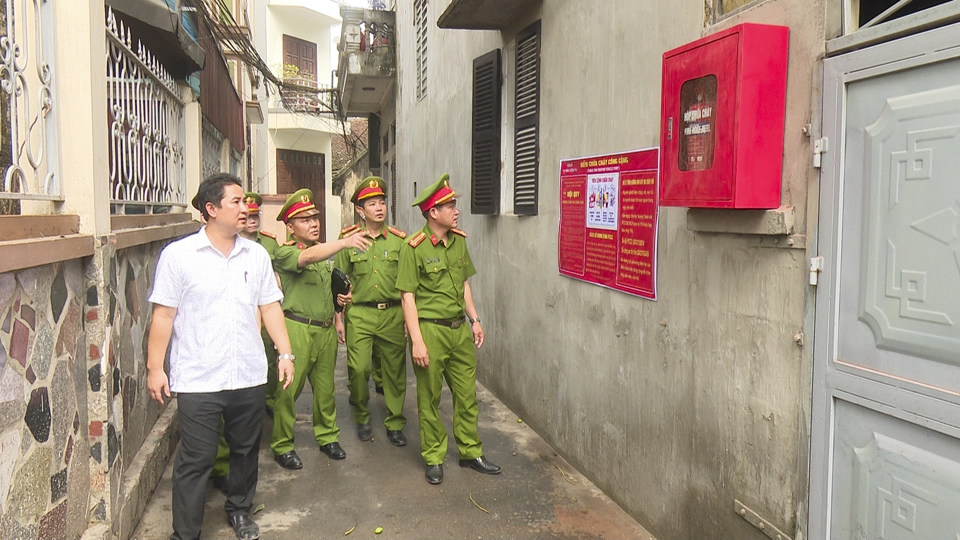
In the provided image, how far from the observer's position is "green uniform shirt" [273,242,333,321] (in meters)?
4.81

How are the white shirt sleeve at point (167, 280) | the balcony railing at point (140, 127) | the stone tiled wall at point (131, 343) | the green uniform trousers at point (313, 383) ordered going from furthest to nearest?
the green uniform trousers at point (313, 383)
the balcony railing at point (140, 127)
the stone tiled wall at point (131, 343)
the white shirt sleeve at point (167, 280)

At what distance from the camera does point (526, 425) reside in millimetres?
5633

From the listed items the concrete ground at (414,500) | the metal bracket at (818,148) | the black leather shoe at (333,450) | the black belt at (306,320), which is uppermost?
the metal bracket at (818,148)

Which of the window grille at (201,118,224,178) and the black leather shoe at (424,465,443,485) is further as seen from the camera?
the window grille at (201,118,224,178)

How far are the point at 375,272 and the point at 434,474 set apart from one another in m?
1.58

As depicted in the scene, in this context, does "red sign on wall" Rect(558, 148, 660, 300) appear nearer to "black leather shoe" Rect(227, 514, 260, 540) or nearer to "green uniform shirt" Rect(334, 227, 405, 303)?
"green uniform shirt" Rect(334, 227, 405, 303)

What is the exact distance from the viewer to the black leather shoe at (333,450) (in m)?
4.94

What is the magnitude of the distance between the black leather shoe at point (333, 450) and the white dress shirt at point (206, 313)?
5.51ft

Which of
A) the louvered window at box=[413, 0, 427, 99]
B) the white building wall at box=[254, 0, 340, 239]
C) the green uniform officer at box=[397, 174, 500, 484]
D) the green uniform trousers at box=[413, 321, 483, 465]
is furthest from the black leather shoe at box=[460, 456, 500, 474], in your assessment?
the white building wall at box=[254, 0, 340, 239]

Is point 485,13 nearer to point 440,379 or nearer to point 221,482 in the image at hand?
point 440,379

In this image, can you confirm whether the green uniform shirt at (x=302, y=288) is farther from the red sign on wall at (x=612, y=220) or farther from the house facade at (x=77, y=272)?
the red sign on wall at (x=612, y=220)

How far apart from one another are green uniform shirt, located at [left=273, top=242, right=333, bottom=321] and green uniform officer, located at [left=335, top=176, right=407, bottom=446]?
0.38 metres

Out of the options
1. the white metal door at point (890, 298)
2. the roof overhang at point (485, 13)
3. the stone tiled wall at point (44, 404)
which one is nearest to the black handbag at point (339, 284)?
the stone tiled wall at point (44, 404)

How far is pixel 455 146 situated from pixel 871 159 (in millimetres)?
5880
